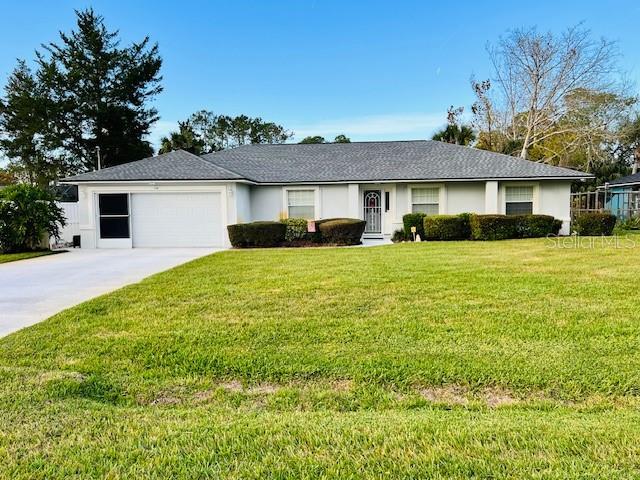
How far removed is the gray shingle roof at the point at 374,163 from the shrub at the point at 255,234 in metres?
3.20

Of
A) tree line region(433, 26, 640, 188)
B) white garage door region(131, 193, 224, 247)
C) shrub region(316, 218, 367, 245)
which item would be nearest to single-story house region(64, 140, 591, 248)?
white garage door region(131, 193, 224, 247)

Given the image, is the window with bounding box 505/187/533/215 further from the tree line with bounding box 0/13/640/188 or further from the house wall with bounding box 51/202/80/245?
the house wall with bounding box 51/202/80/245

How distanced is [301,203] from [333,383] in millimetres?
15394

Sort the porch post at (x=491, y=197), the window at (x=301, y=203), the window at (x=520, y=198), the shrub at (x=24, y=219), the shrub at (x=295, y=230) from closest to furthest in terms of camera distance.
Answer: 1. the shrub at (x=24, y=219)
2. the shrub at (x=295, y=230)
3. the porch post at (x=491, y=197)
4. the window at (x=520, y=198)
5. the window at (x=301, y=203)

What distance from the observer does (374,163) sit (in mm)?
20109

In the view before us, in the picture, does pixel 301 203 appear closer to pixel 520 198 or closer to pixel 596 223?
pixel 520 198

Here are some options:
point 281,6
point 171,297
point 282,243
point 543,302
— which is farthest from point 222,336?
point 281,6

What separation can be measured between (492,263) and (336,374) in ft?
22.8

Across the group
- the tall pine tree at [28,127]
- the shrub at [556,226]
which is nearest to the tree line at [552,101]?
the shrub at [556,226]

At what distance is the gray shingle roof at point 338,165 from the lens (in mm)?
17156

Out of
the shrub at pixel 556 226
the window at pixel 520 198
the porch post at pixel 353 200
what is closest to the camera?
the shrub at pixel 556 226

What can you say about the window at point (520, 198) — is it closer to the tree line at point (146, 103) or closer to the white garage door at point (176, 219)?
the white garage door at point (176, 219)

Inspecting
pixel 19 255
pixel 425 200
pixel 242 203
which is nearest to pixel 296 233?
pixel 242 203

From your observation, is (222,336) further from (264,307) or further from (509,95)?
(509,95)
